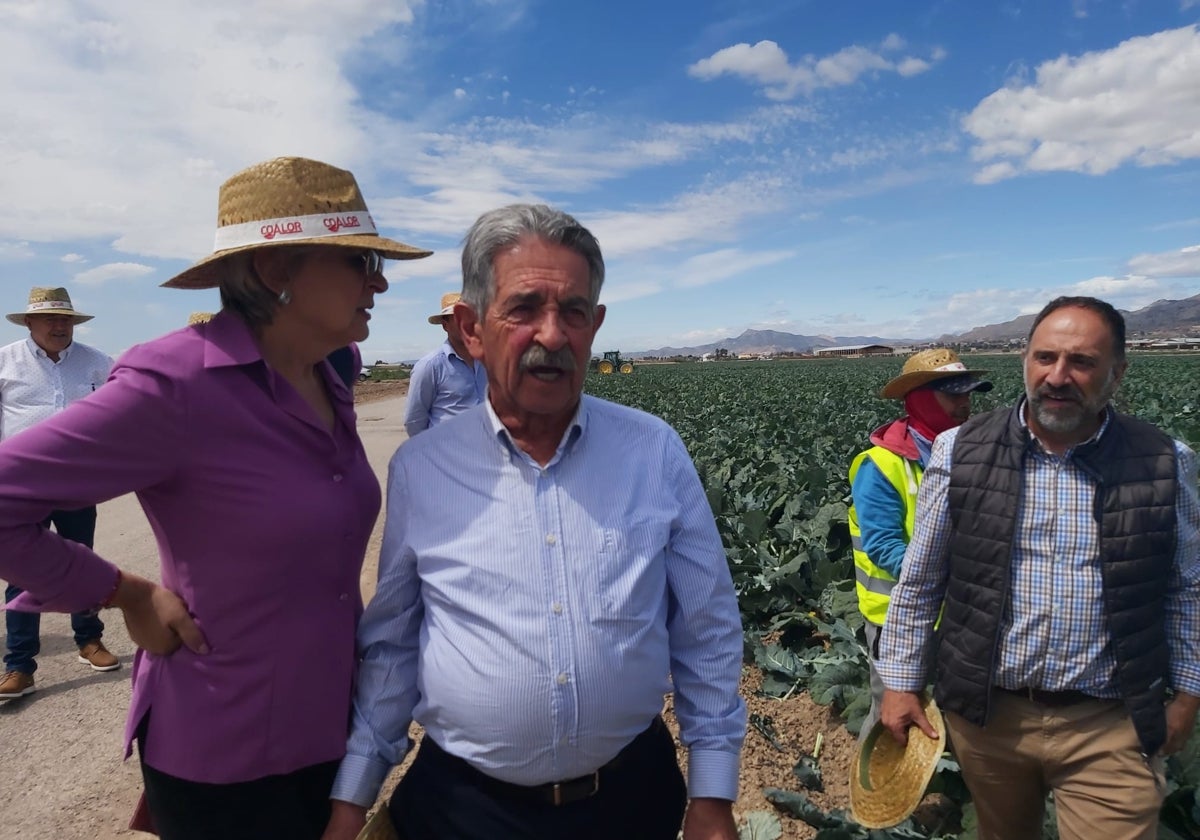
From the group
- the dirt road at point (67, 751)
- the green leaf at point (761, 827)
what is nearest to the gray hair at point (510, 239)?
the green leaf at point (761, 827)

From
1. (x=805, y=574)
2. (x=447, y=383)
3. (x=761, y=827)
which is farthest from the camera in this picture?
(x=805, y=574)

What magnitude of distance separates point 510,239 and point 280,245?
506 mm

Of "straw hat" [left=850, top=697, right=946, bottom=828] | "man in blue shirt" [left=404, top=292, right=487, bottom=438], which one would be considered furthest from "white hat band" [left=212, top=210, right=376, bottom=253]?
"man in blue shirt" [left=404, top=292, right=487, bottom=438]

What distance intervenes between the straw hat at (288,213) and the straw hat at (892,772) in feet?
7.26

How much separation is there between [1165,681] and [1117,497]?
598 mm

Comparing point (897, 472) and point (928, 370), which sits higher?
point (928, 370)

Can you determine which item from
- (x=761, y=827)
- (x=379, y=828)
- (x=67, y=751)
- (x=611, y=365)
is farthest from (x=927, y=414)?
(x=611, y=365)

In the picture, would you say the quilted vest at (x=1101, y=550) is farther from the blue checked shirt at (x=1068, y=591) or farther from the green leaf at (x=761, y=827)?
the green leaf at (x=761, y=827)

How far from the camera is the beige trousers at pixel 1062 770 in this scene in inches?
93.5

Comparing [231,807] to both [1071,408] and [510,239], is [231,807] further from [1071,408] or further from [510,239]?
[1071,408]

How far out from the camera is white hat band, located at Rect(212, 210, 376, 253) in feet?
5.81

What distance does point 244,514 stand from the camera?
1.73 meters

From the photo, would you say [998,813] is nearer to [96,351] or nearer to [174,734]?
Result: [174,734]

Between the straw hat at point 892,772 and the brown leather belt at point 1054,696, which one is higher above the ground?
the brown leather belt at point 1054,696
